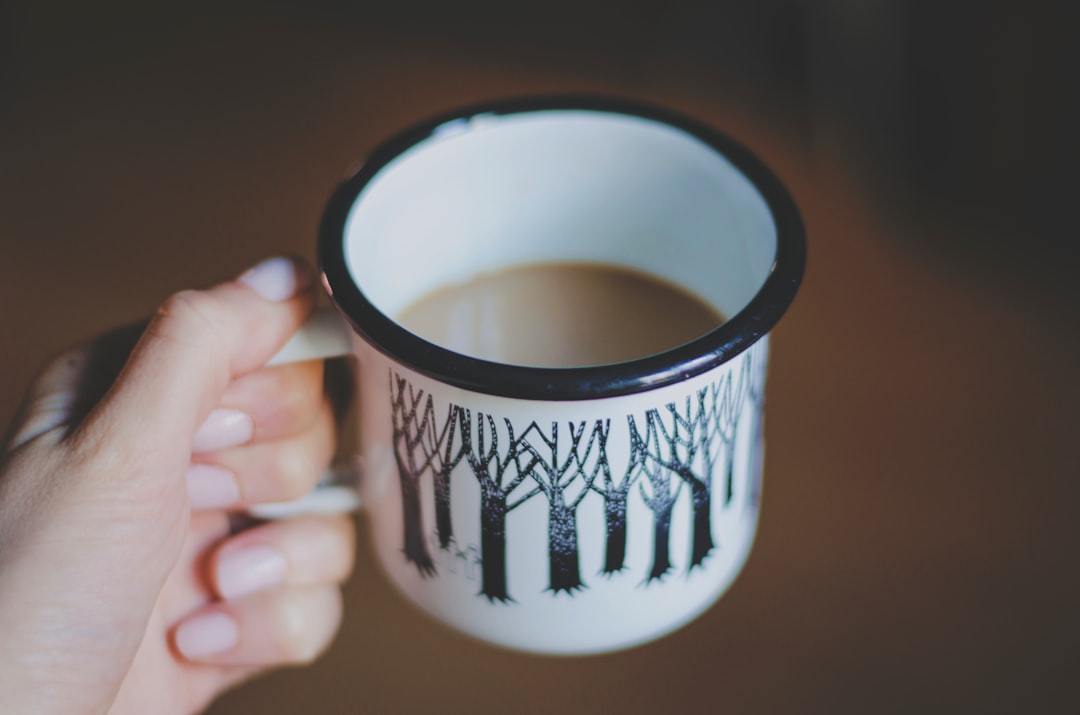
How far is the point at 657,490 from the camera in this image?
0.37m

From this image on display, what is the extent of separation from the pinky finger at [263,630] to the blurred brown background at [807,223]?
15mm

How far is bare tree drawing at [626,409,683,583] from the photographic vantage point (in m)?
0.35

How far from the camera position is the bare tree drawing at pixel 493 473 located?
354 mm

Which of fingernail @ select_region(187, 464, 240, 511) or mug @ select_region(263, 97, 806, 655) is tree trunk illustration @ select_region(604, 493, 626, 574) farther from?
fingernail @ select_region(187, 464, 240, 511)

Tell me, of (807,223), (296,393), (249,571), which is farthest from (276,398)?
(807,223)

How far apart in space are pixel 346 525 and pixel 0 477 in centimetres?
20

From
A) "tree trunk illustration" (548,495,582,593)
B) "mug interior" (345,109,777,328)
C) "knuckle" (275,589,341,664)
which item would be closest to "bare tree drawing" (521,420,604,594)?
"tree trunk illustration" (548,495,582,593)

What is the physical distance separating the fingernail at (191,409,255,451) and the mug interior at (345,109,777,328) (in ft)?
0.24

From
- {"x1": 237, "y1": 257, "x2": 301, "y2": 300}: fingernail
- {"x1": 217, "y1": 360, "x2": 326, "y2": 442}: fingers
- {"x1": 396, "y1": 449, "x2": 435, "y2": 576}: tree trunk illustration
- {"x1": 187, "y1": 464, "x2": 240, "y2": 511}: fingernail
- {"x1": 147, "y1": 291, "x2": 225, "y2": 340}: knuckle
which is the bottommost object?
{"x1": 396, "y1": 449, "x2": 435, "y2": 576}: tree trunk illustration

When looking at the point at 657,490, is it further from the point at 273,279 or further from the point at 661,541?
the point at 273,279

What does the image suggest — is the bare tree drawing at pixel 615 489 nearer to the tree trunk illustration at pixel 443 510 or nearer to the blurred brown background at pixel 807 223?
the tree trunk illustration at pixel 443 510

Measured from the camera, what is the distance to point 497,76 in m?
0.79

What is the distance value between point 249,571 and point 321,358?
131 mm

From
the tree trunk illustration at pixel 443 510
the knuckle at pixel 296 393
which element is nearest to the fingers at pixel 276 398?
the knuckle at pixel 296 393
